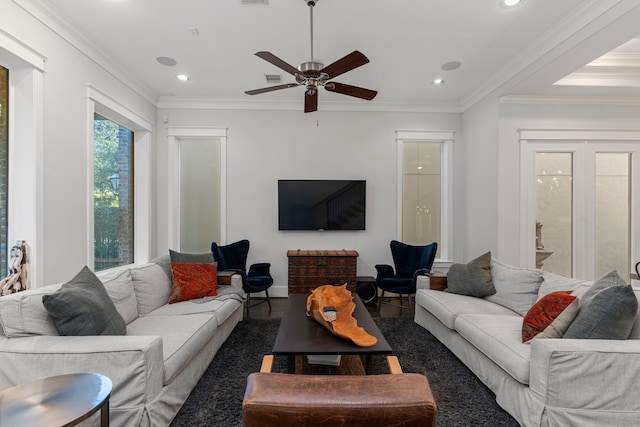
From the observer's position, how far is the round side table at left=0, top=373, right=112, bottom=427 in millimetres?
1169

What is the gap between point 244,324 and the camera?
144 inches

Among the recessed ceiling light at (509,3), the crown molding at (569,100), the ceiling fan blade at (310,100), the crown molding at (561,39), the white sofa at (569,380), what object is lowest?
the white sofa at (569,380)

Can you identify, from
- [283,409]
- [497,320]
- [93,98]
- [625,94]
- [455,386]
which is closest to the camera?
[283,409]

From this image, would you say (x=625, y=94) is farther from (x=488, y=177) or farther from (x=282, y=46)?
(x=282, y=46)

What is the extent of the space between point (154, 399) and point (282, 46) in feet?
10.7

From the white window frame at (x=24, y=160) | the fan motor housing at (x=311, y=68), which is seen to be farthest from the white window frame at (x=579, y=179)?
the white window frame at (x=24, y=160)

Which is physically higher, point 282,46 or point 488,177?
point 282,46

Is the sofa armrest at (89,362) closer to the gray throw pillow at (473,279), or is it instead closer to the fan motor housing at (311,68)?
the fan motor housing at (311,68)

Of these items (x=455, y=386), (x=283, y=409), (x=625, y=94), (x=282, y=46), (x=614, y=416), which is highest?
(x=282, y=46)

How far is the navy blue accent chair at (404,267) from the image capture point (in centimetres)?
411

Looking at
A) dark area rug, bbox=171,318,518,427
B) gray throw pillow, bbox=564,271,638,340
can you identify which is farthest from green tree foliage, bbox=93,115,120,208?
gray throw pillow, bbox=564,271,638,340

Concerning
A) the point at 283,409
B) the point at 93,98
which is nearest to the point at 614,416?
the point at 283,409

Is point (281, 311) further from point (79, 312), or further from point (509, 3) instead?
point (509, 3)

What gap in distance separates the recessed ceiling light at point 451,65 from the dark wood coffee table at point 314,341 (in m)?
3.03
